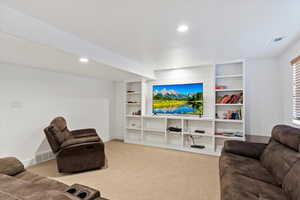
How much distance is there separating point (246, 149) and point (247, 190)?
1.11 meters

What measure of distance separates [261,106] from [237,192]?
291cm

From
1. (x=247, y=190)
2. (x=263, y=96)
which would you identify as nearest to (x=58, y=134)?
(x=247, y=190)

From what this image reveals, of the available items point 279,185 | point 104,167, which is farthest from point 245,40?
point 104,167

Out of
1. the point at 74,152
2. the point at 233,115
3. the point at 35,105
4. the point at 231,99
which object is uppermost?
the point at 231,99

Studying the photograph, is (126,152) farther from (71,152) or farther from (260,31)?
(260,31)

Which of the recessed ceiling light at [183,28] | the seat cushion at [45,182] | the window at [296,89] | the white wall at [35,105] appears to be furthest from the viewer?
the white wall at [35,105]

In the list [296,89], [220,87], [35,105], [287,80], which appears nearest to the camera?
[296,89]

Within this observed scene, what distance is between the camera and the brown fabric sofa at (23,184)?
0.61 metres

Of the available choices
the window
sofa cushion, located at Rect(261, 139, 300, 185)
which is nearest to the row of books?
the window

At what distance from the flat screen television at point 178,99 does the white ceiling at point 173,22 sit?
4.61 ft

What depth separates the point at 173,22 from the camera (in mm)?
1890

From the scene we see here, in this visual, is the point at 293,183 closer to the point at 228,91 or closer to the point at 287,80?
the point at 287,80

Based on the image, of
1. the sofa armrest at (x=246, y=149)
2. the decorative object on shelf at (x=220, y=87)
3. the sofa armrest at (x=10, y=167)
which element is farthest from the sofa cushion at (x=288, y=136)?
the sofa armrest at (x=10, y=167)

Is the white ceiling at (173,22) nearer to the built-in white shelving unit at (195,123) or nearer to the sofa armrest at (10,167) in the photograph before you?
the built-in white shelving unit at (195,123)
